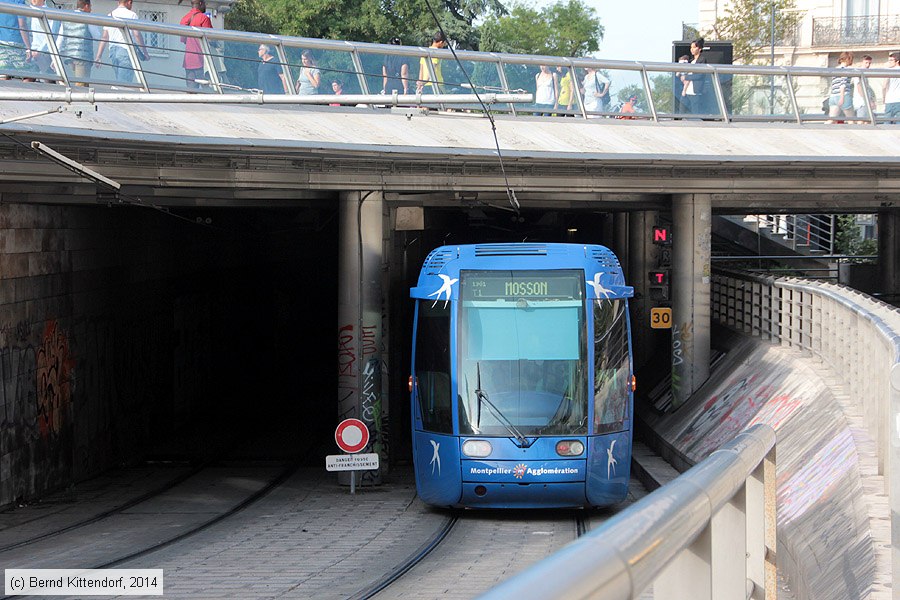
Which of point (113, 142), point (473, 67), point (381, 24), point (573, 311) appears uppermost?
point (381, 24)

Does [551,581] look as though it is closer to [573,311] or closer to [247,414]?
[573,311]

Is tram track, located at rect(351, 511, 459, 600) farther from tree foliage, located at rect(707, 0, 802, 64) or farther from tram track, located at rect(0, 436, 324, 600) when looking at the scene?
tree foliage, located at rect(707, 0, 802, 64)

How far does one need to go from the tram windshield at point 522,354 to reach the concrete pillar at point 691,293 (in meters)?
7.84

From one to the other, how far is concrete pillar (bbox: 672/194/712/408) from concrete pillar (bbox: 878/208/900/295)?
11.4 meters

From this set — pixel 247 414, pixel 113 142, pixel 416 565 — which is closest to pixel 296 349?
pixel 247 414

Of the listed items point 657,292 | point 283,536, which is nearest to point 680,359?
point 657,292

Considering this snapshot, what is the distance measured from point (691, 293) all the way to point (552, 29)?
2302 inches

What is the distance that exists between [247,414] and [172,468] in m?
8.75

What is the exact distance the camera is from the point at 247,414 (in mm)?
32094

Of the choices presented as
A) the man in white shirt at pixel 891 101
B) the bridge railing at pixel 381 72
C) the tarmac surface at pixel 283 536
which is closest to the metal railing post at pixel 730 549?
the tarmac surface at pixel 283 536

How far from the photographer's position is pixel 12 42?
56.1ft

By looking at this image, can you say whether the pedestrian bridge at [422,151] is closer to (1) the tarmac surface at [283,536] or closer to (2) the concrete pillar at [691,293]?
(2) the concrete pillar at [691,293]

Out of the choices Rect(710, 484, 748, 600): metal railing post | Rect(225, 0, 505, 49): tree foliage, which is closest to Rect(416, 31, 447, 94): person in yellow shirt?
Rect(710, 484, 748, 600): metal railing post

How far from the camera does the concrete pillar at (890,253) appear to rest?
110 feet
